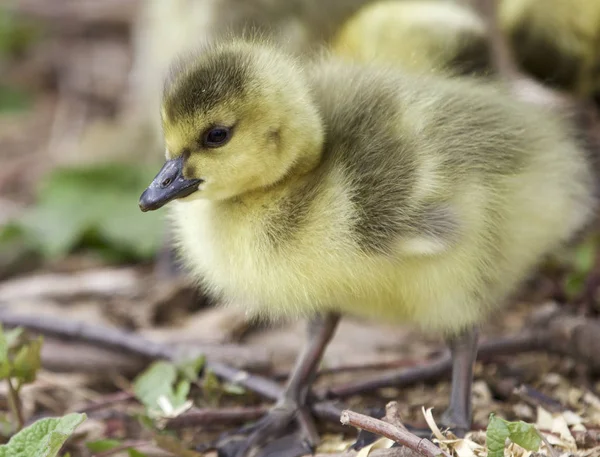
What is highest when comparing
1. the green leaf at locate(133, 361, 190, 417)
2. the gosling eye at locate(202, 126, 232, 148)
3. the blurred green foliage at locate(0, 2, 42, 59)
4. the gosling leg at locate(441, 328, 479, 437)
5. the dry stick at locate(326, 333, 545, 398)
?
the gosling eye at locate(202, 126, 232, 148)

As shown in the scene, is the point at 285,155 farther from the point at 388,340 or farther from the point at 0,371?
the point at 388,340

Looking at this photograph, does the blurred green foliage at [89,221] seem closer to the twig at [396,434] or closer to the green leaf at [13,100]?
the green leaf at [13,100]

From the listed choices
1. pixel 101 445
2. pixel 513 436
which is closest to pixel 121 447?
pixel 101 445

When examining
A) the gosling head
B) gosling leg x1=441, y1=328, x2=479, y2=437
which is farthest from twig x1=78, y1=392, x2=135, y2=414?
gosling leg x1=441, y1=328, x2=479, y2=437

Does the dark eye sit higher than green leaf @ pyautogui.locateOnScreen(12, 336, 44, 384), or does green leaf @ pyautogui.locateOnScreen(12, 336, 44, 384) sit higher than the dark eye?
the dark eye

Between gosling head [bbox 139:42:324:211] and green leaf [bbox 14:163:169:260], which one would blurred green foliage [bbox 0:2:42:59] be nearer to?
green leaf [bbox 14:163:169:260]

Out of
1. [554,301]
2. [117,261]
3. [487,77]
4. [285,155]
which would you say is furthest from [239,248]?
[117,261]
